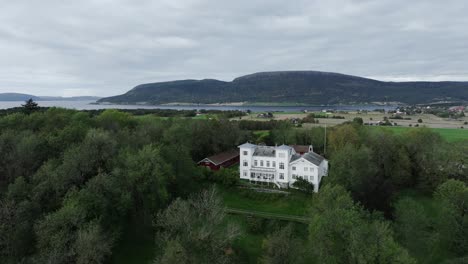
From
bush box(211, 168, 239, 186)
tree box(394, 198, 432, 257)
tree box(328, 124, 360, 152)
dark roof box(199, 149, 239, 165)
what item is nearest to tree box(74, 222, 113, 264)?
bush box(211, 168, 239, 186)

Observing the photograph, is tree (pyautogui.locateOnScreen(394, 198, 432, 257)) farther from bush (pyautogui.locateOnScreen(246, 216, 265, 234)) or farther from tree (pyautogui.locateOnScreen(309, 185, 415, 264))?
bush (pyautogui.locateOnScreen(246, 216, 265, 234))

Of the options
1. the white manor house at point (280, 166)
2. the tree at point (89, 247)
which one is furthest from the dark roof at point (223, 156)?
the tree at point (89, 247)

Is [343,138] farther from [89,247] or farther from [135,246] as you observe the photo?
[89,247]

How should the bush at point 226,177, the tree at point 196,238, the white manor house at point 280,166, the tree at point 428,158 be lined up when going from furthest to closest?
the white manor house at point 280,166
the bush at point 226,177
the tree at point 428,158
the tree at point 196,238

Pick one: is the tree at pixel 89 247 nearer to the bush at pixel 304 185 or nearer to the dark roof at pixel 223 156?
the bush at pixel 304 185

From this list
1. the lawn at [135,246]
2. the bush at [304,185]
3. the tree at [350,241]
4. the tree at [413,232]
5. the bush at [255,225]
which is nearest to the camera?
the tree at [350,241]

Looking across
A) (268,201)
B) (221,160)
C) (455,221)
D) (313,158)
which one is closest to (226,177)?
(268,201)

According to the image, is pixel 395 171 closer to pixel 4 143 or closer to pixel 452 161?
pixel 452 161
